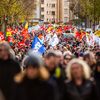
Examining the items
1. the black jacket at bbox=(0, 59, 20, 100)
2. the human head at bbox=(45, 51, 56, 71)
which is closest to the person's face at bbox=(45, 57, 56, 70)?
the human head at bbox=(45, 51, 56, 71)

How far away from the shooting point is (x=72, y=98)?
7.57 meters

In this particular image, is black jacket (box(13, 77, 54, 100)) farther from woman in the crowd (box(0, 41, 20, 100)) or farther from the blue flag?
the blue flag

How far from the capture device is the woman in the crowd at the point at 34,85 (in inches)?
281

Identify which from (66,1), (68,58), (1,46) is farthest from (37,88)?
(66,1)

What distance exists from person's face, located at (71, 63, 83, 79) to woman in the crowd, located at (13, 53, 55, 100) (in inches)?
19.6

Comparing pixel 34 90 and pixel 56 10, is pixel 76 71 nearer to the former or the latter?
pixel 34 90

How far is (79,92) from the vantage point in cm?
758

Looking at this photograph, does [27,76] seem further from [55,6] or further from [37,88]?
[55,6]

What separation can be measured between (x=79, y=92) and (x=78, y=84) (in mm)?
105

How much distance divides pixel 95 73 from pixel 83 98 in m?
1.66

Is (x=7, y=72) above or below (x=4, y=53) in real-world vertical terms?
below

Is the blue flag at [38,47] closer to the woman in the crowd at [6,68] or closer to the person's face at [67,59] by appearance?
the person's face at [67,59]

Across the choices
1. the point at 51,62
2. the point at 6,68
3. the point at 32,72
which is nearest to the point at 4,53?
the point at 6,68

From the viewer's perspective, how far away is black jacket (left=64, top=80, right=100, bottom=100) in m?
7.56
